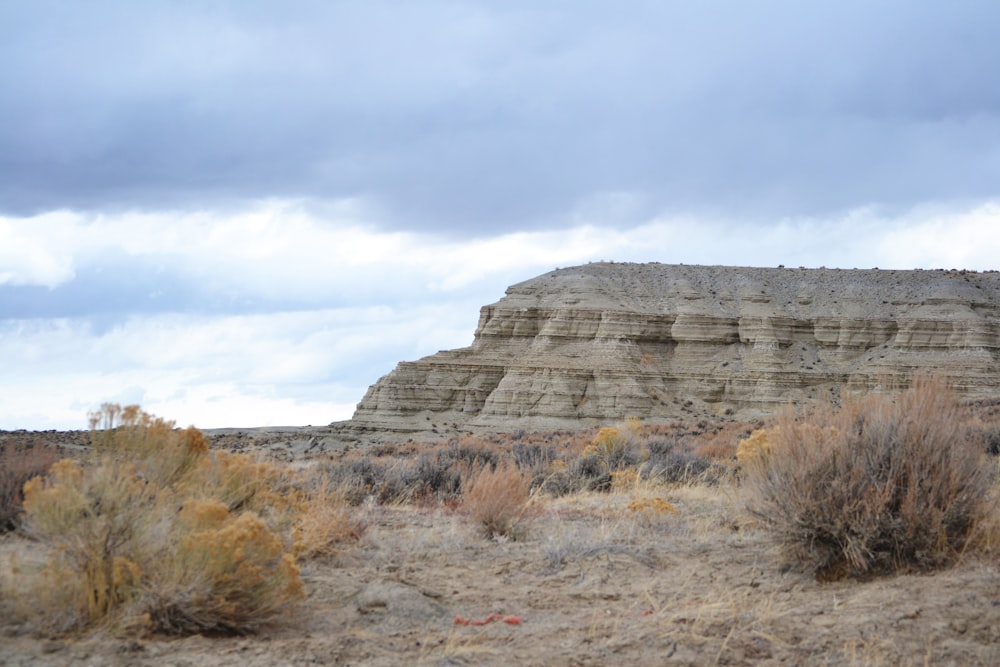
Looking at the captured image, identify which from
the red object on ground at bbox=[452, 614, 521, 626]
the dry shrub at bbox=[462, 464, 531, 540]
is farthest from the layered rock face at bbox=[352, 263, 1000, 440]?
the red object on ground at bbox=[452, 614, 521, 626]

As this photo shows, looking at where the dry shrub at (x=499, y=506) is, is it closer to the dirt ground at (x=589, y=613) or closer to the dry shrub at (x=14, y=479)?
the dirt ground at (x=589, y=613)

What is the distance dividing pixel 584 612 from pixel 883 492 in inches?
86.5

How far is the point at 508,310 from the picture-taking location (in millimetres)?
67750

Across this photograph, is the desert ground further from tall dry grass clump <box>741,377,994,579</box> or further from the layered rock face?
the layered rock face

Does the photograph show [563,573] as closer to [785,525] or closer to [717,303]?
[785,525]

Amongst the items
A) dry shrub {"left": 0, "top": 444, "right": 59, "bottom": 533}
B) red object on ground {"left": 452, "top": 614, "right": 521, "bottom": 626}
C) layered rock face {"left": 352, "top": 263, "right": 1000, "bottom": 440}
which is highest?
layered rock face {"left": 352, "top": 263, "right": 1000, "bottom": 440}

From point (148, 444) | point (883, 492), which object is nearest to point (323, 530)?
point (148, 444)

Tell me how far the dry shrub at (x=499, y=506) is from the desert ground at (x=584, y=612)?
18cm

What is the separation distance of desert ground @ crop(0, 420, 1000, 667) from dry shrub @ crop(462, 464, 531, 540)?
0.18m

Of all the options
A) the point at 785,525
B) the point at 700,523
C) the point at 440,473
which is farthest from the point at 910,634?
the point at 440,473

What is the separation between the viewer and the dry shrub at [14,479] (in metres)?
7.49

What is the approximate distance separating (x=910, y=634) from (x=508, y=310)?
62.6 meters

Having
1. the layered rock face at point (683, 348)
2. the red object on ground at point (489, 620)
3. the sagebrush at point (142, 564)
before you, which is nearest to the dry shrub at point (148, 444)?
the sagebrush at point (142, 564)

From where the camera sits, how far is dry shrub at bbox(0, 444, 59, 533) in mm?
7488
